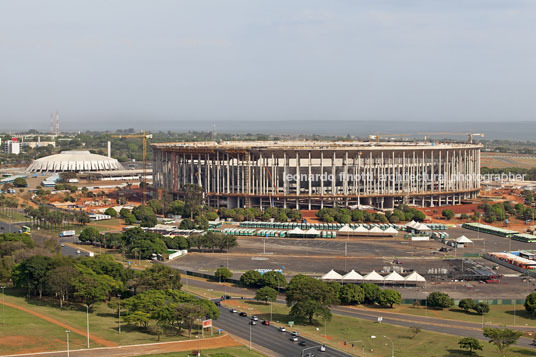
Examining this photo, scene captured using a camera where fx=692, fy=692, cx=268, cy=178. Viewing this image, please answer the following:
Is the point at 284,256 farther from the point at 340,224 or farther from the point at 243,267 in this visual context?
the point at 340,224

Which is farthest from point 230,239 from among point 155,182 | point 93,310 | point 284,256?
point 155,182

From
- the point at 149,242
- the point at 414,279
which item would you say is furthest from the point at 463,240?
the point at 149,242

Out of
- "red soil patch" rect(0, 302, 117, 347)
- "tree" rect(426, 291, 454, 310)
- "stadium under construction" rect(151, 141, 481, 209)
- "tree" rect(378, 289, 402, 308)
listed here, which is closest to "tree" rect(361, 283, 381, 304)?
"tree" rect(378, 289, 402, 308)

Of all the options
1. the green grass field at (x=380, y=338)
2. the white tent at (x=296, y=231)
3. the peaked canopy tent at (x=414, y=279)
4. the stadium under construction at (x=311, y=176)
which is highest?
the stadium under construction at (x=311, y=176)

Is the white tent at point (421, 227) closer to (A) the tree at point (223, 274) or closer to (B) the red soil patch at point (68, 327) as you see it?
(A) the tree at point (223, 274)

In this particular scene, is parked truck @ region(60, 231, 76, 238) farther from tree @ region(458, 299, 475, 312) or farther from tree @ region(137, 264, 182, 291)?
tree @ region(458, 299, 475, 312)

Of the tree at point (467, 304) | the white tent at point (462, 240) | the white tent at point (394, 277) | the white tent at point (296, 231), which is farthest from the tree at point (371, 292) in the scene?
the white tent at point (296, 231)
